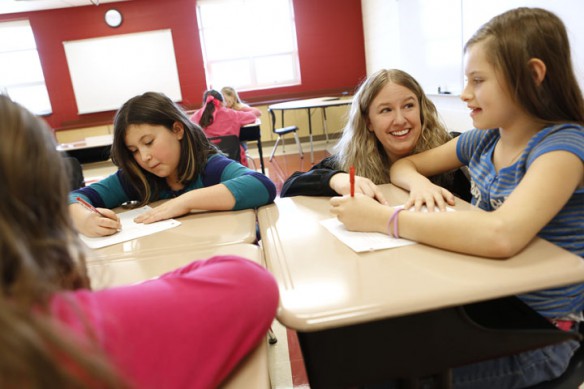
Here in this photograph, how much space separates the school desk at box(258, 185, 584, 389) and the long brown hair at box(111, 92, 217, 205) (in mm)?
840

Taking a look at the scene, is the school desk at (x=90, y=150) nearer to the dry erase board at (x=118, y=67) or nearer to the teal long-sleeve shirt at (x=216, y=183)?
the teal long-sleeve shirt at (x=216, y=183)

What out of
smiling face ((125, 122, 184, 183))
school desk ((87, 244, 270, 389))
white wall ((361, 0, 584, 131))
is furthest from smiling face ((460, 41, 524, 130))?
white wall ((361, 0, 584, 131))

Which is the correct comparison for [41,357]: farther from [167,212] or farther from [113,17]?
[113,17]

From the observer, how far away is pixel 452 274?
717mm

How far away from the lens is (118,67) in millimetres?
7203

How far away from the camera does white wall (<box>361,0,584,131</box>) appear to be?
86.0 inches

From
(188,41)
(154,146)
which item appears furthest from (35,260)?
(188,41)

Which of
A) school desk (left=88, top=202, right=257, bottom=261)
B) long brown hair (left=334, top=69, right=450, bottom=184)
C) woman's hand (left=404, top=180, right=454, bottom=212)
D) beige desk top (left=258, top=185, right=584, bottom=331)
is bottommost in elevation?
school desk (left=88, top=202, right=257, bottom=261)

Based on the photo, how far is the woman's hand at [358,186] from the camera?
3.81 feet

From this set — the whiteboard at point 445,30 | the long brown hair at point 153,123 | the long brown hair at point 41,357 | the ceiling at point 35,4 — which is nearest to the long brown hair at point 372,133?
the long brown hair at point 153,123

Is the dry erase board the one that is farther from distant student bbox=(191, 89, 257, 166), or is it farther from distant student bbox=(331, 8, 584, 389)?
distant student bbox=(331, 8, 584, 389)

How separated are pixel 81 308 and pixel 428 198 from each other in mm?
899

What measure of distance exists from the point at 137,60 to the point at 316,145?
3584mm

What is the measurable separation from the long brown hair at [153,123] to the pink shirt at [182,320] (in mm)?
960
